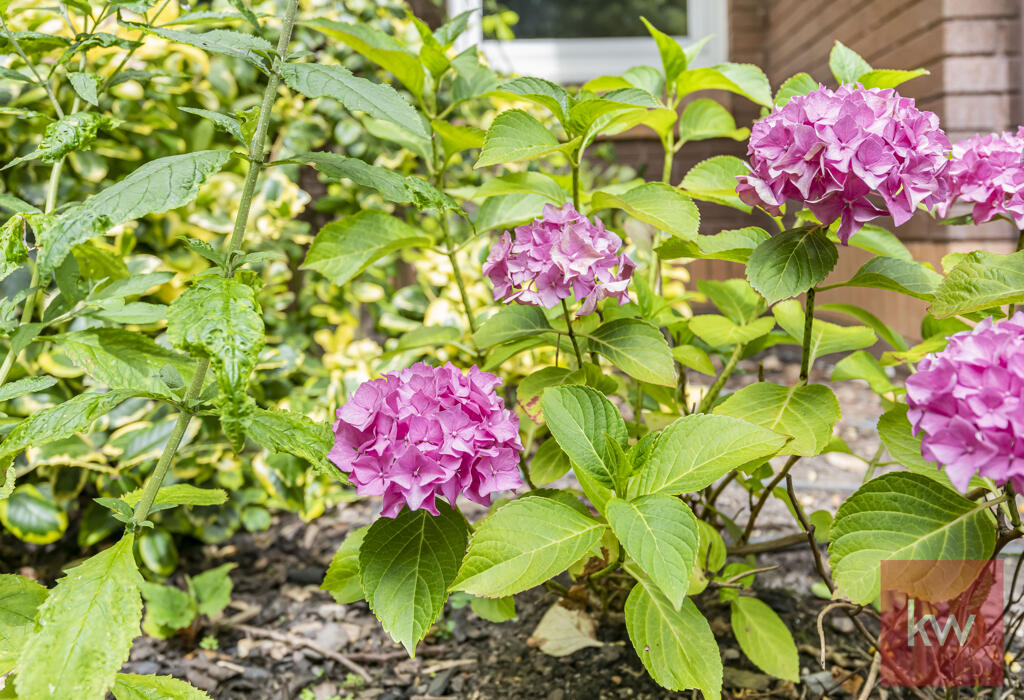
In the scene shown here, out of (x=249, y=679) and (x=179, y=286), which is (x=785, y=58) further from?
(x=249, y=679)

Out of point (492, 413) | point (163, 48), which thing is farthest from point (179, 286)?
point (492, 413)

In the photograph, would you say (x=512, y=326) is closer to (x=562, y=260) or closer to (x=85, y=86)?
(x=562, y=260)

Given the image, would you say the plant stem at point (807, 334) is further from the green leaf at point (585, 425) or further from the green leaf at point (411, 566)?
the green leaf at point (411, 566)

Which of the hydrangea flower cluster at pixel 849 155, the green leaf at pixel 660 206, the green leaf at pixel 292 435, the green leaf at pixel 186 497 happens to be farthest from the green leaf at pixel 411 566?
the hydrangea flower cluster at pixel 849 155

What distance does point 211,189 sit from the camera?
1951 mm

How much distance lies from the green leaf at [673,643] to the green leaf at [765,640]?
282 mm

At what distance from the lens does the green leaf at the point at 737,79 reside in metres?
1.17

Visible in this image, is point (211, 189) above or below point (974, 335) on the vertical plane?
above

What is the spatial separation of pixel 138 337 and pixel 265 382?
3.01ft

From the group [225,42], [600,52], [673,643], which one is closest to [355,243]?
[225,42]

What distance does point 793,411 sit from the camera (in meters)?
0.95

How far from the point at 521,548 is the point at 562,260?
341 millimetres

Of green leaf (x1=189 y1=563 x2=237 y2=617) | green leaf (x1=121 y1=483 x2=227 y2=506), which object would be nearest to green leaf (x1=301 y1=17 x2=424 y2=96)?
green leaf (x1=121 y1=483 x2=227 y2=506)

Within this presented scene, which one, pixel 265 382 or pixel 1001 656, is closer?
pixel 1001 656
